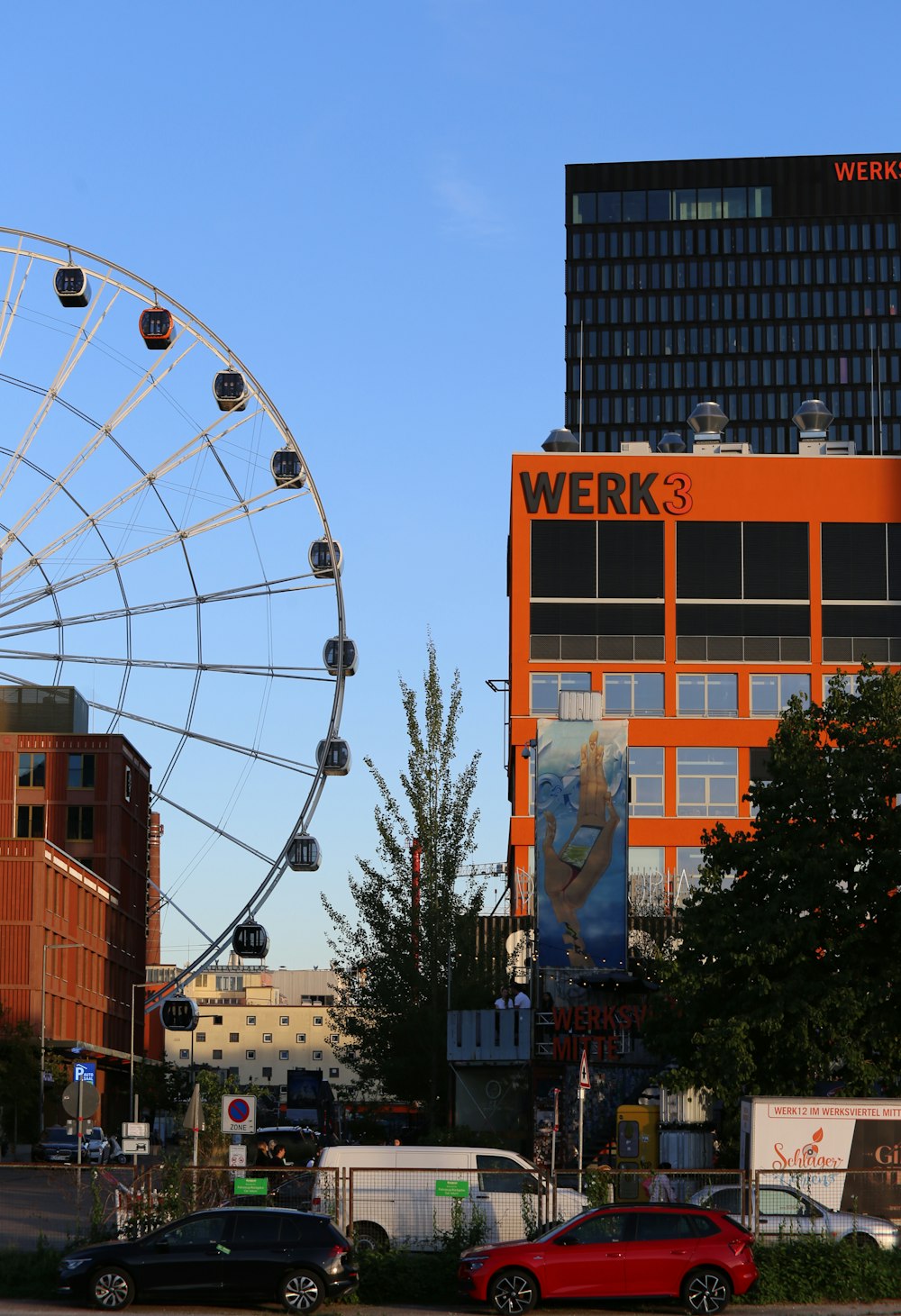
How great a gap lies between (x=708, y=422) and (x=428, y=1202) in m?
73.1

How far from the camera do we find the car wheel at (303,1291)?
27.9m

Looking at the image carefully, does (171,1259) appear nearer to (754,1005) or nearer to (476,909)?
(754,1005)

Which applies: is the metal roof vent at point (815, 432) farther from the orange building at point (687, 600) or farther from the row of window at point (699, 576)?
the row of window at point (699, 576)

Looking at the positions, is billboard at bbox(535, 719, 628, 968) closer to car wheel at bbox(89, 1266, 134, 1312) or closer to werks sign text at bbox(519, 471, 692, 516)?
werks sign text at bbox(519, 471, 692, 516)

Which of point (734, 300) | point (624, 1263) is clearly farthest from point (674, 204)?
point (624, 1263)

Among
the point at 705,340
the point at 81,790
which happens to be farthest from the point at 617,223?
the point at 81,790

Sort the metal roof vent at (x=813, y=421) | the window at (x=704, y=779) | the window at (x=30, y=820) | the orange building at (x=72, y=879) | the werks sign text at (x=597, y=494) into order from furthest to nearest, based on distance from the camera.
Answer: the window at (x=30, y=820), the metal roof vent at (x=813, y=421), the orange building at (x=72, y=879), the werks sign text at (x=597, y=494), the window at (x=704, y=779)

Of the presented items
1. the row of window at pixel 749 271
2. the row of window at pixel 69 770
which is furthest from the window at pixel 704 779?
the row of window at pixel 749 271

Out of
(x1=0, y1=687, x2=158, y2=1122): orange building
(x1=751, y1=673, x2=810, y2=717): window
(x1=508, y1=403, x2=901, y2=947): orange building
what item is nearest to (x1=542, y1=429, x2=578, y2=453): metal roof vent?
(x1=508, y1=403, x2=901, y2=947): orange building

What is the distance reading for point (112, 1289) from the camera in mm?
27828

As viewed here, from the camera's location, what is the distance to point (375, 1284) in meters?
29.9

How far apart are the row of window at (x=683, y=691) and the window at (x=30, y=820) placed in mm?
43334

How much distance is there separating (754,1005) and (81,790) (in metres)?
84.8

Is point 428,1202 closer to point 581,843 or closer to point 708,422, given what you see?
point 581,843
